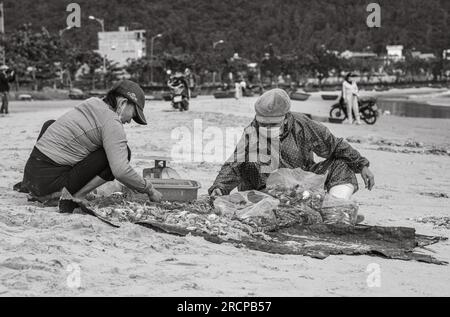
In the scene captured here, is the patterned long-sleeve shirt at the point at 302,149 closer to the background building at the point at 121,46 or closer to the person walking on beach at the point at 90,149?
the person walking on beach at the point at 90,149

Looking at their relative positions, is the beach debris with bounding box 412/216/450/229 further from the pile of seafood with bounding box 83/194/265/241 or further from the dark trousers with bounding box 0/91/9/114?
the dark trousers with bounding box 0/91/9/114

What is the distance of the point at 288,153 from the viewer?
19.2 feet

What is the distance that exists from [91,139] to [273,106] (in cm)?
133

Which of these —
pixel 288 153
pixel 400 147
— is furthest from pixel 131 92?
pixel 400 147

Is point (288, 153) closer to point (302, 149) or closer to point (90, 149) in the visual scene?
point (302, 149)

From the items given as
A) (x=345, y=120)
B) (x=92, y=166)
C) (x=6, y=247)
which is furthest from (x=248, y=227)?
(x=345, y=120)

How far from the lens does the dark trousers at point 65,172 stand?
5465 mm

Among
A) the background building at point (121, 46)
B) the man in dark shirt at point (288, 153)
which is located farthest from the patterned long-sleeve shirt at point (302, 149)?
the background building at point (121, 46)

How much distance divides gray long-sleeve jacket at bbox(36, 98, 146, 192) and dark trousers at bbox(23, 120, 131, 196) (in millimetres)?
52

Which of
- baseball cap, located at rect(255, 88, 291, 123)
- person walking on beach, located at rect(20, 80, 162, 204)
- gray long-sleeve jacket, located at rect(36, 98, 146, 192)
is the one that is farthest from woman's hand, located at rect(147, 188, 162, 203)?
baseball cap, located at rect(255, 88, 291, 123)

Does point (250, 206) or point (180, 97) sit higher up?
point (250, 206)

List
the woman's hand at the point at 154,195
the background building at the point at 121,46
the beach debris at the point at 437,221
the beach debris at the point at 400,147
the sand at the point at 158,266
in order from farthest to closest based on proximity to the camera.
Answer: the background building at the point at 121,46, the beach debris at the point at 400,147, the beach debris at the point at 437,221, the woman's hand at the point at 154,195, the sand at the point at 158,266

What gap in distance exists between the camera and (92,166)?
17.9ft

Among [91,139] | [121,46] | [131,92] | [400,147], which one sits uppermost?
[121,46]
